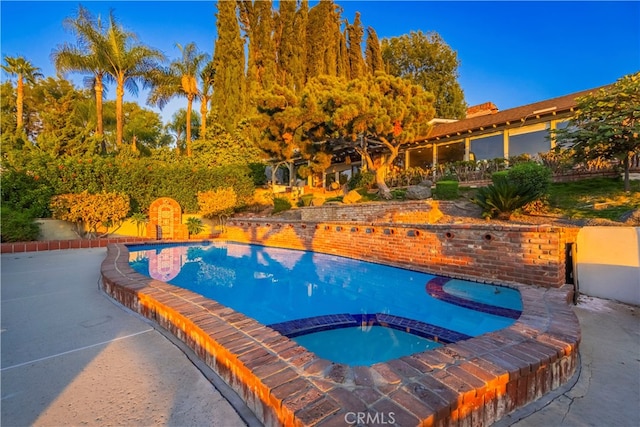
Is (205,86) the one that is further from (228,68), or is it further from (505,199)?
(505,199)

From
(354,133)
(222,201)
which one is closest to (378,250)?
(354,133)

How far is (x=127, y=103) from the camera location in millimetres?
33625

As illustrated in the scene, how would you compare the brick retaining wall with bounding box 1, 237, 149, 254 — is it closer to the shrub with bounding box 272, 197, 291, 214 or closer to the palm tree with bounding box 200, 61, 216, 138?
the shrub with bounding box 272, 197, 291, 214

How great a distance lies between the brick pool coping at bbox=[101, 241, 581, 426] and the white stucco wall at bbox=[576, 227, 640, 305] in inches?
84.5

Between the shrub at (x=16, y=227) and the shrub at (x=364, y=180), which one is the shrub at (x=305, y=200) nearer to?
the shrub at (x=364, y=180)

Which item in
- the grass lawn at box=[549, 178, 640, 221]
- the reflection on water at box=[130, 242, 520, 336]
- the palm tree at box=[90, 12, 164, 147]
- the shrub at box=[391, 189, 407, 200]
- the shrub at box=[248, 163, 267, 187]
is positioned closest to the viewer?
the reflection on water at box=[130, 242, 520, 336]

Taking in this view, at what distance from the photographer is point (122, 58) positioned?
18547mm

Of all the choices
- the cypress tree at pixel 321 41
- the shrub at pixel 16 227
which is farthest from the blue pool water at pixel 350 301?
the cypress tree at pixel 321 41

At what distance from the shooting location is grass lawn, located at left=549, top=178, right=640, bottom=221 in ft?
26.2

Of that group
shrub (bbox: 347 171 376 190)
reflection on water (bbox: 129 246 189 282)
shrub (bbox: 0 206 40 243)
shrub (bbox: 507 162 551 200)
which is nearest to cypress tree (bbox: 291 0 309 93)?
shrub (bbox: 347 171 376 190)

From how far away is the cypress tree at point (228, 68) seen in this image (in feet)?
80.3

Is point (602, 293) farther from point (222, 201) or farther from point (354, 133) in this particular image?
point (222, 201)

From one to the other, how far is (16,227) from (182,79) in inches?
680

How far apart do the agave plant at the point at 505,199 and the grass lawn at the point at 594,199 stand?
1135mm
